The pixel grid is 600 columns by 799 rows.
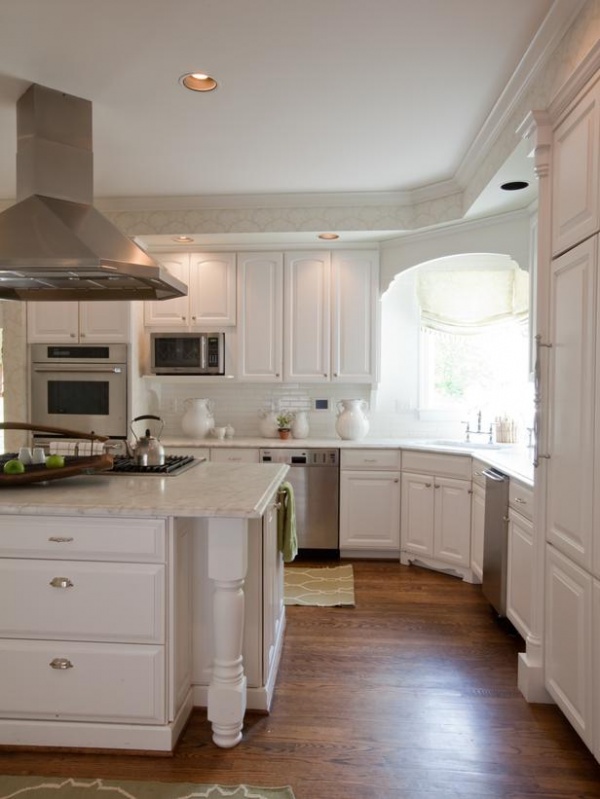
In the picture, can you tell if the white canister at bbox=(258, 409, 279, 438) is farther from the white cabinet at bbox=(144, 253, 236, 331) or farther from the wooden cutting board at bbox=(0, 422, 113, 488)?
the wooden cutting board at bbox=(0, 422, 113, 488)

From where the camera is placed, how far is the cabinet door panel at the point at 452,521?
3.71m

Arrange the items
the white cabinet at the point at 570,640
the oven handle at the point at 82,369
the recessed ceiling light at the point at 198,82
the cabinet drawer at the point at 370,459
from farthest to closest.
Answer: the oven handle at the point at 82,369, the cabinet drawer at the point at 370,459, the recessed ceiling light at the point at 198,82, the white cabinet at the point at 570,640

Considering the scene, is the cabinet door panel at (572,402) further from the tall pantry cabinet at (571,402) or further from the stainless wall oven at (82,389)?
the stainless wall oven at (82,389)

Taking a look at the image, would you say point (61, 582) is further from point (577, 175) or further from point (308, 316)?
point (308, 316)

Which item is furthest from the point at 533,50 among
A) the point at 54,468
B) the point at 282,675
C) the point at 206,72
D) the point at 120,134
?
the point at 282,675

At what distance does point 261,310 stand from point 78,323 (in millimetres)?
1460

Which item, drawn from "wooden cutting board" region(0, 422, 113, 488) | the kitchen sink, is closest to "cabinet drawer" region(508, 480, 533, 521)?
the kitchen sink

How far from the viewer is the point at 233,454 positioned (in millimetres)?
4230

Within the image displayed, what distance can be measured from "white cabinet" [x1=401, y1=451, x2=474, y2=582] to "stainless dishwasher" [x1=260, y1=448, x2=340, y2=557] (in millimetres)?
527

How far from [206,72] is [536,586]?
270cm

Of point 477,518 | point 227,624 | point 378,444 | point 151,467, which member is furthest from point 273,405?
point 227,624

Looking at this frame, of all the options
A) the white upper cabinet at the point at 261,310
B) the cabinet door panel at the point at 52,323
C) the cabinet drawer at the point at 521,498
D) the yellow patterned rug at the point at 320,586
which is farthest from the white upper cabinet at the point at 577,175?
the cabinet door panel at the point at 52,323

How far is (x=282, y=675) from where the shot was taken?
8.18ft

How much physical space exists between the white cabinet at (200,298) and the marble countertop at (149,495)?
2.23 m
